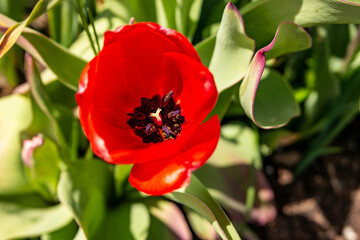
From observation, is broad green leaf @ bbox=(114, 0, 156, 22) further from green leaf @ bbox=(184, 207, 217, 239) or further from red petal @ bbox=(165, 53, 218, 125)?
green leaf @ bbox=(184, 207, 217, 239)

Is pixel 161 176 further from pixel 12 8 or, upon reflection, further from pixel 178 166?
pixel 12 8

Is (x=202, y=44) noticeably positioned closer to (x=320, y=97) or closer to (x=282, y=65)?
(x=320, y=97)

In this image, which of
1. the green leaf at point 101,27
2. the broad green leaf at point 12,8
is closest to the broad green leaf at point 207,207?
the green leaf at point 101,27

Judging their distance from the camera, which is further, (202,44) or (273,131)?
(273,131)

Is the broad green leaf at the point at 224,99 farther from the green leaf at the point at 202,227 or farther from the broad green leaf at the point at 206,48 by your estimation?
the green leaf at the point at 202,227

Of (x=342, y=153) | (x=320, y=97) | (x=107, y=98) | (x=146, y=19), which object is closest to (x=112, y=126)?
(x=107, y=98)

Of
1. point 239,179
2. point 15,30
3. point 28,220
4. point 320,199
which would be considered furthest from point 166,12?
point 320,199
